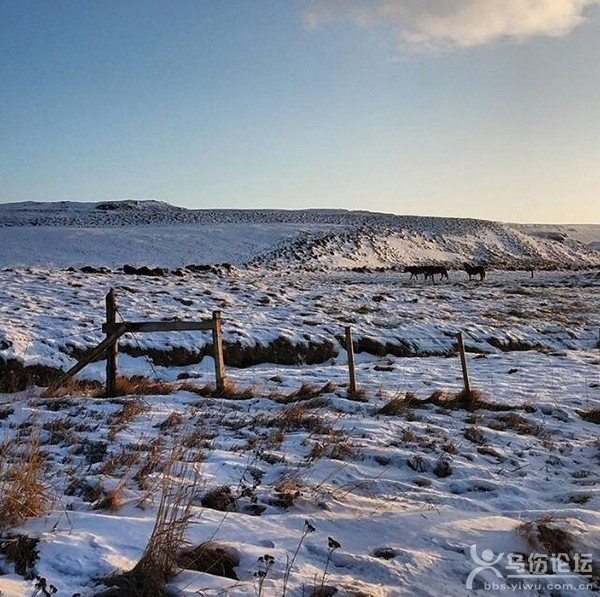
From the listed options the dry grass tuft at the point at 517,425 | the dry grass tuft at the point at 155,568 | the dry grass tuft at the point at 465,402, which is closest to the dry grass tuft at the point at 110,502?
the dry grass tuft at the point at 155,568

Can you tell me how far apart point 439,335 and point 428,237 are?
51070mm

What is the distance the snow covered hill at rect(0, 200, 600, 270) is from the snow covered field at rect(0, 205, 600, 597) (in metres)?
25.8

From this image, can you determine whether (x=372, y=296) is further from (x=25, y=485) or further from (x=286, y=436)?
(x=25, y=485)

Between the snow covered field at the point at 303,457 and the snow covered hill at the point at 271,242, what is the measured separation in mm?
25786

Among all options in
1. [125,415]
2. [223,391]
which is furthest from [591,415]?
[125,415]

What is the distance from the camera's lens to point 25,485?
3785 millimetres

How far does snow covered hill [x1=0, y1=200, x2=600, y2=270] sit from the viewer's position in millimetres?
42062

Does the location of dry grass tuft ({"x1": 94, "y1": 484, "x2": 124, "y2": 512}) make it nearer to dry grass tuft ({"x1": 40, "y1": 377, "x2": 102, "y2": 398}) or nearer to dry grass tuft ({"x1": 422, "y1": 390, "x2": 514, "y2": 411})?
dry grass tuft ({"x1": 40, "y1": 377, "x2": 102, "y2": 398})

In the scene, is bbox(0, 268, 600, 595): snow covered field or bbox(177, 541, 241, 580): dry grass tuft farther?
bbox(0, 268, 600, 595): snow covered field

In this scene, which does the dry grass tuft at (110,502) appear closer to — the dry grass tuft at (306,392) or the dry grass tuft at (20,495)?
the dry grass tuft at (20,495)

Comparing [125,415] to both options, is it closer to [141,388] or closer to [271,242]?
[141,388]

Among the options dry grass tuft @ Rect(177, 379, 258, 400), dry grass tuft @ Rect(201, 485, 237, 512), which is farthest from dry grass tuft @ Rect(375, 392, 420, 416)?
dry grass tuft @ Rect(201, 485, 237, 512)

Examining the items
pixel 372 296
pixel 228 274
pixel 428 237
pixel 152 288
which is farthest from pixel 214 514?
pixel 428 237

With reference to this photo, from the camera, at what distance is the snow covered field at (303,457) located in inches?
135
